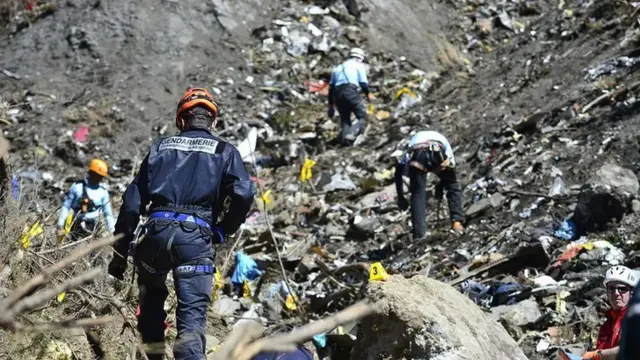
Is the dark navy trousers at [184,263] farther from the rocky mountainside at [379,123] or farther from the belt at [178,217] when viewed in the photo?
the rocky mountainside at [379,123]

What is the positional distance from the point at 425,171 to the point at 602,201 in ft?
5.67

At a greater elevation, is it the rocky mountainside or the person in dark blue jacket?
the person in dark blue jacket

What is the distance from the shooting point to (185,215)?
440 centimetres

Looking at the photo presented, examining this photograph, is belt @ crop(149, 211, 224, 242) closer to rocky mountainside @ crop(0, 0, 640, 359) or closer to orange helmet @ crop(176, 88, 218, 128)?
orange helmet @ crop(176, 88, 218, 128)

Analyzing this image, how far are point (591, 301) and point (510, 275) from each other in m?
1.01

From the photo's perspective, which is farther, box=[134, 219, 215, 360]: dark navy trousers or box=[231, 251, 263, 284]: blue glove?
box=[231, 251, 263, 284]: blue glove

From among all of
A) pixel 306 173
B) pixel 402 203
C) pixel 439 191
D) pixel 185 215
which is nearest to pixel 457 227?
pixel 439 191

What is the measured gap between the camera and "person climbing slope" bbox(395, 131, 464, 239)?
8.84m

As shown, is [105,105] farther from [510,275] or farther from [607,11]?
[510,275]

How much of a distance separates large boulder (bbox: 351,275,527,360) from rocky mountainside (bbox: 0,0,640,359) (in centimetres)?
144

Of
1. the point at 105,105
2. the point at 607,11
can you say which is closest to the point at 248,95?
the point at 105,105

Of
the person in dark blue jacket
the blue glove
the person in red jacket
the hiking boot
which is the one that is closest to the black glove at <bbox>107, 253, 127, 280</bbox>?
the person in dark blue jacket

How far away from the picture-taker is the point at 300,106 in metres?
14.8

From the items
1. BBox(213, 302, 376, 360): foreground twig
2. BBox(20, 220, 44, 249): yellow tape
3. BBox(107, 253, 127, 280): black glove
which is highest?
BBox(213, 302, 376, 360): foreground twig
